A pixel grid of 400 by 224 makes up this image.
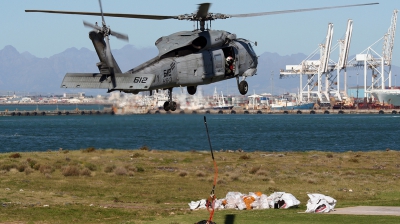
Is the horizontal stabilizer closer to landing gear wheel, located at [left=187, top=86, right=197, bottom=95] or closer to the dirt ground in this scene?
landing gear wheel, located at [left=187, top=86, right=197, bottom=95]

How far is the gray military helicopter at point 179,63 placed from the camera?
902 inches

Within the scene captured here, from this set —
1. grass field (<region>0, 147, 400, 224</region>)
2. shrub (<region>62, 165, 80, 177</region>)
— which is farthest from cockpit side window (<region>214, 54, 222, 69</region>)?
shrub (<region>62, 165, 80, 177</region>)

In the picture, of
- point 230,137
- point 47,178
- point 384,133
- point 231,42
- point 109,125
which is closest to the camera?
point 231,42

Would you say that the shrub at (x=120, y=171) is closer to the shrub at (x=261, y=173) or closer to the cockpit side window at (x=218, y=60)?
the shrub at (x=261, y=173)

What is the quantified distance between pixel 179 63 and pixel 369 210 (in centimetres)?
936

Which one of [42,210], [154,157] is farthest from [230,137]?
[42,210]

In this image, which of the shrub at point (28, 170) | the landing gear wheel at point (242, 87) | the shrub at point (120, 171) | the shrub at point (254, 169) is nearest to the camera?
the landing gear wheel at point (242, 87)

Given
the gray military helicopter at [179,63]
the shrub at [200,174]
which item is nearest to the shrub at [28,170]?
the shrub at [200,174]

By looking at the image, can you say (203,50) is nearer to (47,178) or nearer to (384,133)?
(47,178)

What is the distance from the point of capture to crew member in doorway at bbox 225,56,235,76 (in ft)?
90.8

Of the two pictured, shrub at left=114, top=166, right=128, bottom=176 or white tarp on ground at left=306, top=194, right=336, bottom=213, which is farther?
shrub at left=114, top=166, right=128, bottom=176

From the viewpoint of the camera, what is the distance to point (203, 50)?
2675cm

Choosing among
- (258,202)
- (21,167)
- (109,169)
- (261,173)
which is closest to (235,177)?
(261,173)

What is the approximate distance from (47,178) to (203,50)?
21509mm
